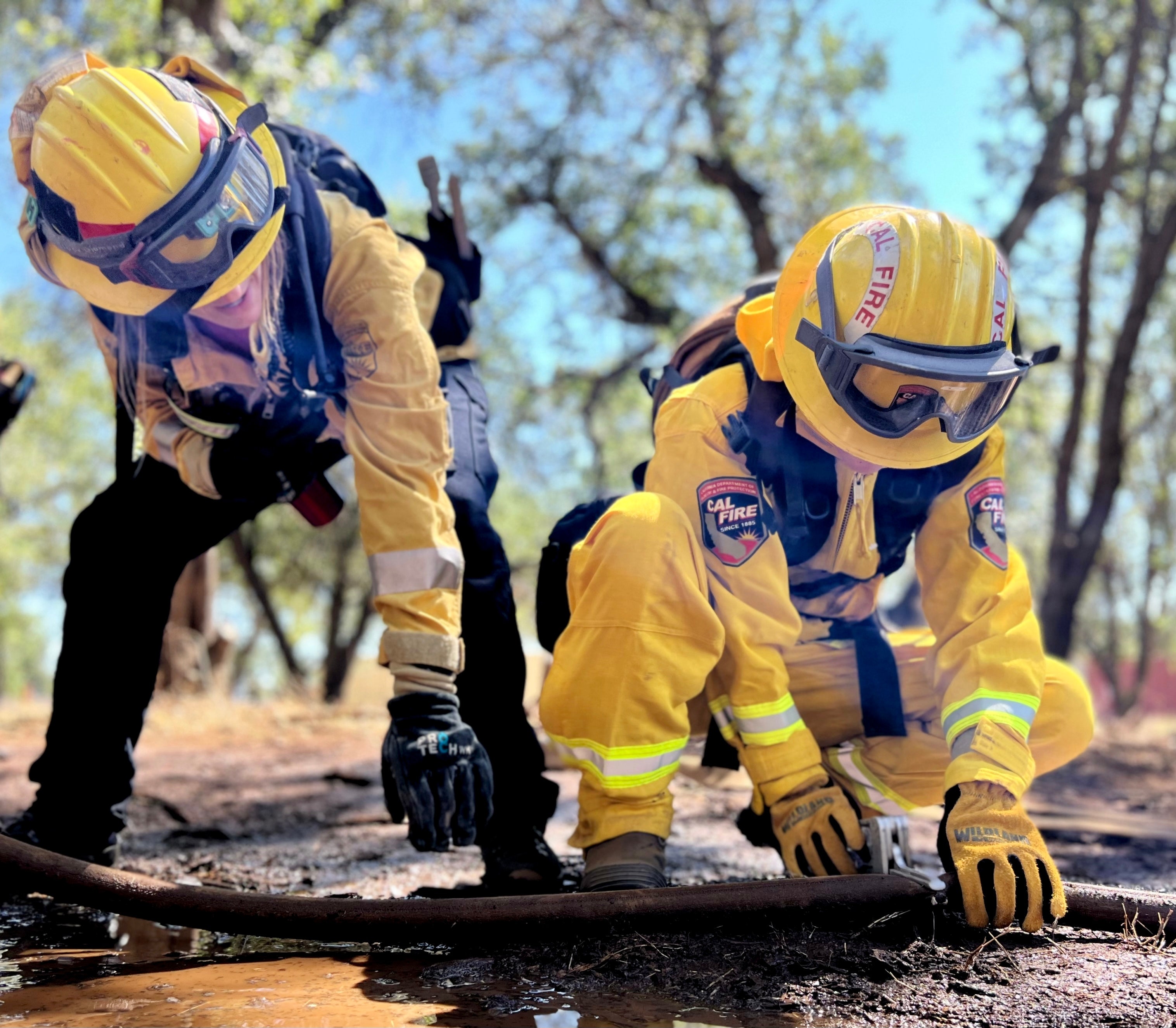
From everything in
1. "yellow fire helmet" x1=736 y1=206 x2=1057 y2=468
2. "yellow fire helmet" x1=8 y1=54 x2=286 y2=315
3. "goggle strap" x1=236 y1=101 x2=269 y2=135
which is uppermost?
"goggle strap" x1=236 y1=101 x2=269 y2=135

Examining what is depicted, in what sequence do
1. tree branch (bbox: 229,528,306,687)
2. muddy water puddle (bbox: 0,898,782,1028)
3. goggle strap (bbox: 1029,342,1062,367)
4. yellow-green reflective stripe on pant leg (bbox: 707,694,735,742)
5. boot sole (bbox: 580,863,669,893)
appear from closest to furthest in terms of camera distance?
1. muddy water puddle (bbox: 0,898,782,1028)
2. boot sole (bbox: 580,863,669,893)
3. goggle strap (bbox: 1029,342,1062,367)
4. yellow-green reflective stripe on pant leg (bbox: 707,694,735,742)
5. tree branch (bbox: 229,528,306,687)

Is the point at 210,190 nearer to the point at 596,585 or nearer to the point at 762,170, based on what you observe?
the point at 596,585

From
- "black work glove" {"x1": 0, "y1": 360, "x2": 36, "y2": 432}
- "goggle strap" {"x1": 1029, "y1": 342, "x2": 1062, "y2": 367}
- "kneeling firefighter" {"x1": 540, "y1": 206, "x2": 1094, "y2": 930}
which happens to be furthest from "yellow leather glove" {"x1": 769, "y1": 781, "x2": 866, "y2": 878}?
"black work glove" {"x1": 0, "y1": 360, "x2": 36, "y2": 432}

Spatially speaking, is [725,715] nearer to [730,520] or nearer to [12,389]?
[730,520]

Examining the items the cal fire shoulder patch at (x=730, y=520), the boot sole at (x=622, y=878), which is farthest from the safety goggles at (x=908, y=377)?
the boot sole at (x=622, y=878)

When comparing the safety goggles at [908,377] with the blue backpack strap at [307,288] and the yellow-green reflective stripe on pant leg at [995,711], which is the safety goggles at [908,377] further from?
the blue backpack strap at [307,288]

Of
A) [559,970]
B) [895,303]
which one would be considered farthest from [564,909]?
[895,303]

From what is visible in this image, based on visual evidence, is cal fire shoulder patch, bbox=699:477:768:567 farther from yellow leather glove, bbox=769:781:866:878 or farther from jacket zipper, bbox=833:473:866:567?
yellow leather glove, bbox=769:781:866:878

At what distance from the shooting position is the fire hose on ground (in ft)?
7.00

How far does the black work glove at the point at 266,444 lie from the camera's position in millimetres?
2756

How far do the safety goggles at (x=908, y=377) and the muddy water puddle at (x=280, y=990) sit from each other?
1.26m

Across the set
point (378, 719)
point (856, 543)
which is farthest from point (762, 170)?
point (856, 543)

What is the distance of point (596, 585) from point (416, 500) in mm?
434

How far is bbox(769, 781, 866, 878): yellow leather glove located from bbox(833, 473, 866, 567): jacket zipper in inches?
24.4
